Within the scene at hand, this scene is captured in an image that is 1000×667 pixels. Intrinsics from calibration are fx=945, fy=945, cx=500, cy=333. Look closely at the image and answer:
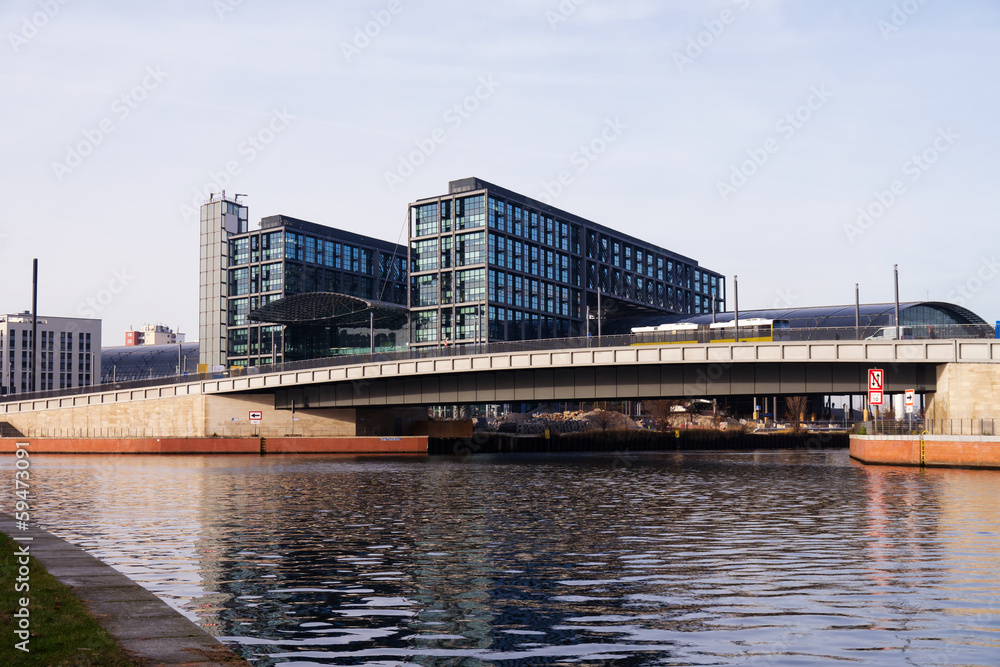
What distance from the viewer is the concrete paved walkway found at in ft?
29.3

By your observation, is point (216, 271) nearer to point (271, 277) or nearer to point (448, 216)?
point (271, 277)

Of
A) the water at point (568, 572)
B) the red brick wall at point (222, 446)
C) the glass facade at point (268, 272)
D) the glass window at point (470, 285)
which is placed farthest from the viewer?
the glass facade at point (268, 272)

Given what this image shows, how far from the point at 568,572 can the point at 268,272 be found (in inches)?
5804

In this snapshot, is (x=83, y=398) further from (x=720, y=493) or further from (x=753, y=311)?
(x=753, y=311)

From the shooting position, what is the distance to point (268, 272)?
158m

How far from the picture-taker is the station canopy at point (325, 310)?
109500mm

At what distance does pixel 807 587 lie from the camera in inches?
580

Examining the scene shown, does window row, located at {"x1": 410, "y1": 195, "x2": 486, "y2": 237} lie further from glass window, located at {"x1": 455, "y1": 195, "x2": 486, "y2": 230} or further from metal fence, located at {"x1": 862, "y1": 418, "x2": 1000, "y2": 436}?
metal fence, located at {"x1": 862, "y1": 418, "x2": 1000, "y2": 436}

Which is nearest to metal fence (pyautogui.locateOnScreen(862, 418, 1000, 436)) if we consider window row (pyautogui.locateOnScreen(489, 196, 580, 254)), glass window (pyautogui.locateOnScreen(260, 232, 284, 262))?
window row (pyautogui.locateOnScreen(489, 196, 580, 254))

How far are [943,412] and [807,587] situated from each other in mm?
48486

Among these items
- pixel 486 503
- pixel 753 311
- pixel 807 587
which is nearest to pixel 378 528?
pixel 486 503

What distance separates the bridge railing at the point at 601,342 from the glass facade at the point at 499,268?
47.7 metres

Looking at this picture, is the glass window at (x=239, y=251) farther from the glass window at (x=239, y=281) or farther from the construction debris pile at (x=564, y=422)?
the construction debris pile at (x=564, y=422)

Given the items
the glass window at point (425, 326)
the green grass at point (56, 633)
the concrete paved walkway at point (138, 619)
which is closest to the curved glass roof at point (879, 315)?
the glass window at point (425, 326)
